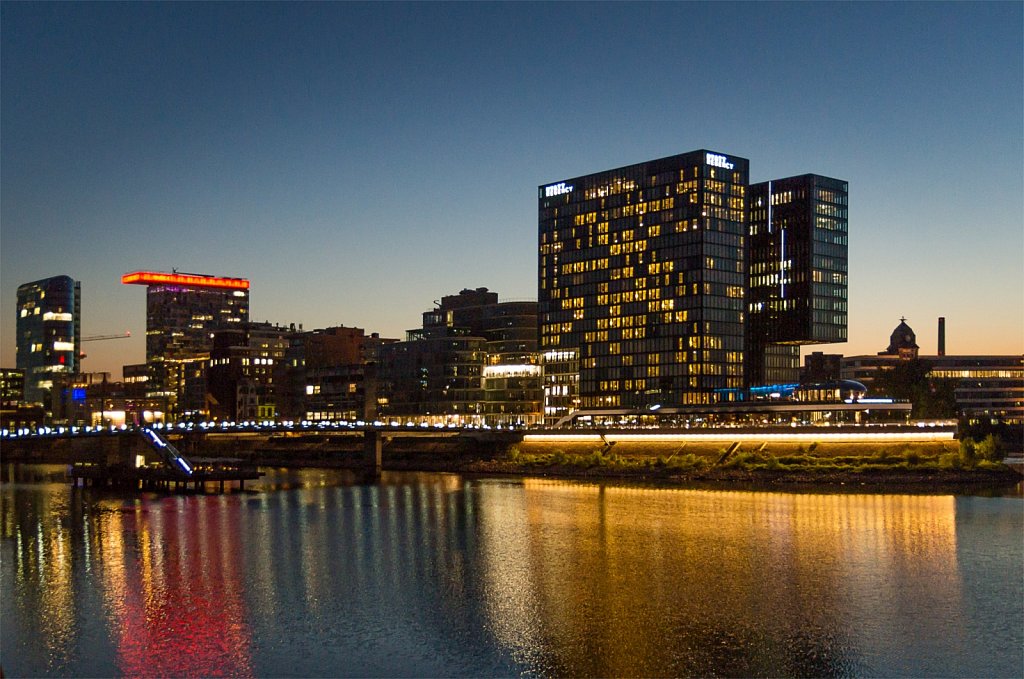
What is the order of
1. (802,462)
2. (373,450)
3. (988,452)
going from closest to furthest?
(988,452)
(802,462)
(373,450)

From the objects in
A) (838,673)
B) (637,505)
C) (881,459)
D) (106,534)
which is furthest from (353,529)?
(881,459)

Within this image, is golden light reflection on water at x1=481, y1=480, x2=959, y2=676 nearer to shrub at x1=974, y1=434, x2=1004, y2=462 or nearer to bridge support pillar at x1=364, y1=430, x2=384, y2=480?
shrub at x1=974, y1=434, x2=1004, y2=462

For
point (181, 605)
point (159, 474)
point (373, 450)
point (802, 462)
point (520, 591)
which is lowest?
point (181, 605)

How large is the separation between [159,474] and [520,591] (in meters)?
88.2

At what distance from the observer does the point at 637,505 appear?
108m

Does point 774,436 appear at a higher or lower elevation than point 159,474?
higher

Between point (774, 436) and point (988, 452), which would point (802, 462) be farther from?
point (988, 452)

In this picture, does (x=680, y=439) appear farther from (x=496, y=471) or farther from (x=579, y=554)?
(x=579, y=554)

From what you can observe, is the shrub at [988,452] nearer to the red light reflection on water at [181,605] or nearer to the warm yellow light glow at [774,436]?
the warm yellow light glow at [774,436]

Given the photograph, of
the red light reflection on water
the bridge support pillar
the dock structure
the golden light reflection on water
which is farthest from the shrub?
the dock structure

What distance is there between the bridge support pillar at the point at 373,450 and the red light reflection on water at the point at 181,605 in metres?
82.1

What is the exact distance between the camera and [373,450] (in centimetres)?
17812

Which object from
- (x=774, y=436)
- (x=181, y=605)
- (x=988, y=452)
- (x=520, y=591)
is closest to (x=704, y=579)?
(x=520, y=591)

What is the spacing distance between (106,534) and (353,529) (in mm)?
19970
